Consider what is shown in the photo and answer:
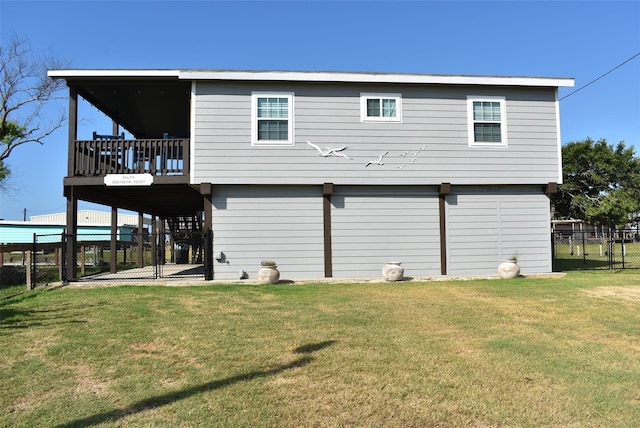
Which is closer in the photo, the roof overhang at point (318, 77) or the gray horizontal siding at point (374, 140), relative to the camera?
the roof overhang at point (318, 77)

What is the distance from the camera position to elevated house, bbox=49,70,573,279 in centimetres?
1097

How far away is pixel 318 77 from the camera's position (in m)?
11.0

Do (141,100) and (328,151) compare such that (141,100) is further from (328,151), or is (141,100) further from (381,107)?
(381,107)

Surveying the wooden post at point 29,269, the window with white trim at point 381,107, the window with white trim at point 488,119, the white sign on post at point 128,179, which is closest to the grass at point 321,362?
the wooden post at point 29,269

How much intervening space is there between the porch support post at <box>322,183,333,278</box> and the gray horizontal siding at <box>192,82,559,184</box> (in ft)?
1.07

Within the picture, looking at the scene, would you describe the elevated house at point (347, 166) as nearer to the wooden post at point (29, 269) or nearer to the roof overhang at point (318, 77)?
the roof overhang at point (318, 77)

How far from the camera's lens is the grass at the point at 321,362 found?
3322 mm

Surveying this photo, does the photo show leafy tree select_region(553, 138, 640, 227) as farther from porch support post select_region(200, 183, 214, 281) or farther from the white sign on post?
the white sign on post

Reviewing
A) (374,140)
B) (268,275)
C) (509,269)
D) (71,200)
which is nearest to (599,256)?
(509,269)

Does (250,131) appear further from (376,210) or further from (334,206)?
(376,210)

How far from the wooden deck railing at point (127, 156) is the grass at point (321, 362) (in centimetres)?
413

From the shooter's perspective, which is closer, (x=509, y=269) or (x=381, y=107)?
(x=509, y=269)

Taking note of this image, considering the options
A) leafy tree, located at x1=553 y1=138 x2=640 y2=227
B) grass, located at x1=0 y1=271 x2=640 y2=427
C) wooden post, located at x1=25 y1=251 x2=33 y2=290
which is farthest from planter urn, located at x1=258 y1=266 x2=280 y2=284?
leafy tree, located at x1=553 y1=138 x2=640 y2=227

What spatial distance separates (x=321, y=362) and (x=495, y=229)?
28.6ft
